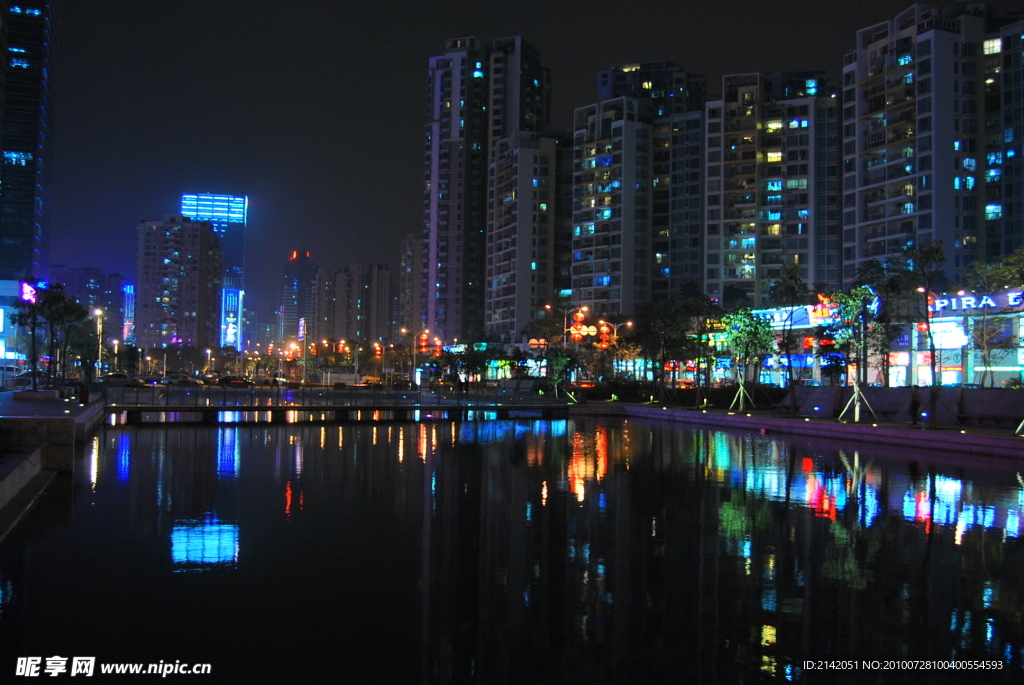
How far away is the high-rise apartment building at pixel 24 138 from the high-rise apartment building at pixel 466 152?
231 feet

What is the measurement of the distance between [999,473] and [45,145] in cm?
16836

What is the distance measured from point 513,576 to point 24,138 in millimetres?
165361

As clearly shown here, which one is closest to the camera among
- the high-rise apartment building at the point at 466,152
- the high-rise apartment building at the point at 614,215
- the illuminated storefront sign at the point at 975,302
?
the illuminated storefront sign at the point at 975,302

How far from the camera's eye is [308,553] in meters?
12.0

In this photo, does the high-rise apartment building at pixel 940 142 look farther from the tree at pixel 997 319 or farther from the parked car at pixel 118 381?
the parked car at pixel 118 381

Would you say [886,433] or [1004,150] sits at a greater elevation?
[1004,150]

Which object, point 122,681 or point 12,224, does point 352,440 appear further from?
point 12,224

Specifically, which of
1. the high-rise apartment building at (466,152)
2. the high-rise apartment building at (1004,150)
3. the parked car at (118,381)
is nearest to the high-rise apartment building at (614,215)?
the high-rise apartment building at (466,152)

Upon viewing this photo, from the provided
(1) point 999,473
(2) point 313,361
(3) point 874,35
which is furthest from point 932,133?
(2) point 313,361

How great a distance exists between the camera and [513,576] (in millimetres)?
10891

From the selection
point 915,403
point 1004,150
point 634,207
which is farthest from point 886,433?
point 634,207

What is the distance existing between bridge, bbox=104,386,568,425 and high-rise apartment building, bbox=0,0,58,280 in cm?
10063

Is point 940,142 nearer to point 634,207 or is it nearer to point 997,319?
point 634,207

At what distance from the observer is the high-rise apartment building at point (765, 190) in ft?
376
